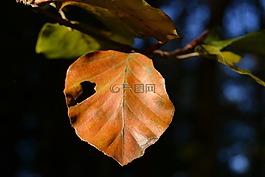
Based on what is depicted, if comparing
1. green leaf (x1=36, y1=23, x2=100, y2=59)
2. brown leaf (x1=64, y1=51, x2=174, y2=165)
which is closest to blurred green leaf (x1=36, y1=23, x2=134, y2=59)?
green leaf (x1=36, y1=23, x2=100, y2=59)

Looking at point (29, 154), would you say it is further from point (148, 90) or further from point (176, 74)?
point (176, 74)

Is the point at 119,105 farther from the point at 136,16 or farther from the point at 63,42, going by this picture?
the point at 63,42

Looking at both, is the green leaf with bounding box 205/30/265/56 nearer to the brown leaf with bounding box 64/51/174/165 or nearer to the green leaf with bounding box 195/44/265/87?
the green leaf with bounding box 195/44/265/87

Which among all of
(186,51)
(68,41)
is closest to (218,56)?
(186,51)

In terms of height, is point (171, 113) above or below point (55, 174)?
above

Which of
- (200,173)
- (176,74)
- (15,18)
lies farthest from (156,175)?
(176,74)
